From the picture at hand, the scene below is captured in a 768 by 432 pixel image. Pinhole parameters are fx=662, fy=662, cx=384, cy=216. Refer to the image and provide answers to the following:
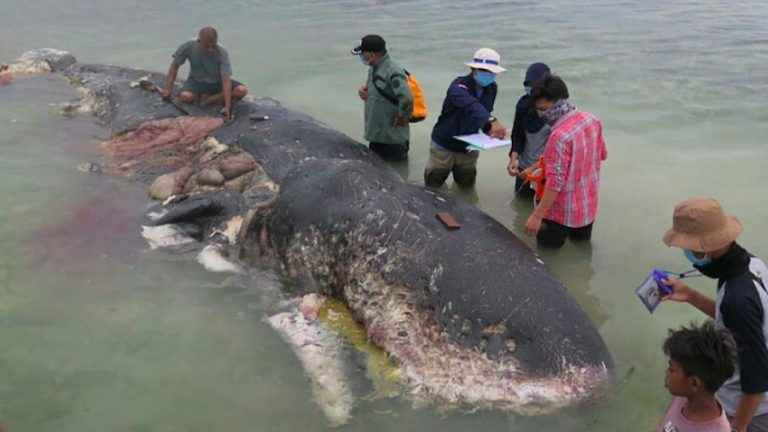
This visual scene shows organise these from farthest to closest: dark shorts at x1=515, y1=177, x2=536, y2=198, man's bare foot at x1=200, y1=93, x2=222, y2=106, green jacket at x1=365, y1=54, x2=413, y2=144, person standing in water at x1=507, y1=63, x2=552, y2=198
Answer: man's bare foot at x1=200, y1=93, x2=222, y2=106 → dark shorts at x1=515, y1=177, x2=536, y2=198 → green jacket at x1=365, y1=54, x2=413, y2=144 → person standing in water at x1=507, y1=63, x2=552, y2=198

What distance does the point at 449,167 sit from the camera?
7383 millimetres

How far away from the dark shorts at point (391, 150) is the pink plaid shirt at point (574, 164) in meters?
2.75

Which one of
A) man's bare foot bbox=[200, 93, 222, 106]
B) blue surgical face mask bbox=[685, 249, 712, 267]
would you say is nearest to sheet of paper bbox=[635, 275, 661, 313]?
blue surgical face mask bbox=[685, 249, 712, 267]

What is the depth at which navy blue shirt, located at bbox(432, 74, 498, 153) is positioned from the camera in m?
6.42

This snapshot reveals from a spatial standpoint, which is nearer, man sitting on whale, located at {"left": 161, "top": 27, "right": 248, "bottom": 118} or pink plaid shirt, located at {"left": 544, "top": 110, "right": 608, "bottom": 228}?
pink plaid shirt, located at {"left": 544, "top": 110, "right": 608, "bottom": 228}

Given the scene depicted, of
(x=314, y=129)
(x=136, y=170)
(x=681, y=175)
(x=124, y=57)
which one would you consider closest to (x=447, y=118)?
(x=314, y=129)

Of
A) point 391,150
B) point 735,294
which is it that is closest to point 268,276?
point 391,150

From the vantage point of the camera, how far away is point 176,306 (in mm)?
5250

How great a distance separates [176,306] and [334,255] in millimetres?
1362

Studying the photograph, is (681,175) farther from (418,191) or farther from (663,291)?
(663,291)

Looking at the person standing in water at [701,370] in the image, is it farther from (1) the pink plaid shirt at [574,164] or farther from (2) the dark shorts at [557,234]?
(2) the dark shorts at [557,234]

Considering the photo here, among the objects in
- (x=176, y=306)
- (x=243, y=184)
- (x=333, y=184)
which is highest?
(x=333, y=184)

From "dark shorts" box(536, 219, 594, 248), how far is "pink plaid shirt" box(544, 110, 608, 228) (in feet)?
0.47

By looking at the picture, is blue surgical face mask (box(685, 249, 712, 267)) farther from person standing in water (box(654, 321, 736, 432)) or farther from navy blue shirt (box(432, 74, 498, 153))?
navy blue shirt (box(432, 74, 498, 153))
